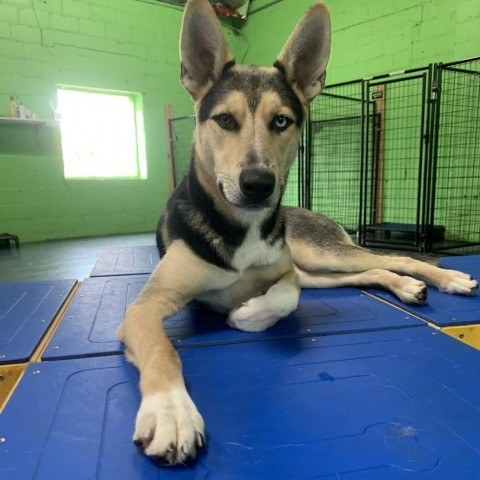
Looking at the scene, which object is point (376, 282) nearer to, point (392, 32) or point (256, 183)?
point (256, 183)

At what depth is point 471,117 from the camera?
5.25 meters

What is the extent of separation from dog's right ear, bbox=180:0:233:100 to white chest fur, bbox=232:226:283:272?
705 mm

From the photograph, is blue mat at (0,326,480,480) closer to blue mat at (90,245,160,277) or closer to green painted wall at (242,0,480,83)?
blue mat at (90,245,160,277)

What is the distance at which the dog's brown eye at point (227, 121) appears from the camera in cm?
160

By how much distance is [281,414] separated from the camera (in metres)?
1.05

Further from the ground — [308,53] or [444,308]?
[308,53]

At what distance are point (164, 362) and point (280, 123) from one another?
1.05m

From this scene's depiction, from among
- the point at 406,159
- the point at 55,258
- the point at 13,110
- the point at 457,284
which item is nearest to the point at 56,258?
the point at 55,258

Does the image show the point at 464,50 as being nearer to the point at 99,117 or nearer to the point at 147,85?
the point at 147,85

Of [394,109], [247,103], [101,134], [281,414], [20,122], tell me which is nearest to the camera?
[281,414]

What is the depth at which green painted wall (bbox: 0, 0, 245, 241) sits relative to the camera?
633cm

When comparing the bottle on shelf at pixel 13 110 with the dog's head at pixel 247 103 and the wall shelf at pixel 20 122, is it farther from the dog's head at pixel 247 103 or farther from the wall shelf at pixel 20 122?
the dog's head at pixel 247 103

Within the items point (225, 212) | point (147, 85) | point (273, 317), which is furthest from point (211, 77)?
point (147, 85)

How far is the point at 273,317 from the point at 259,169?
0.63 metres
